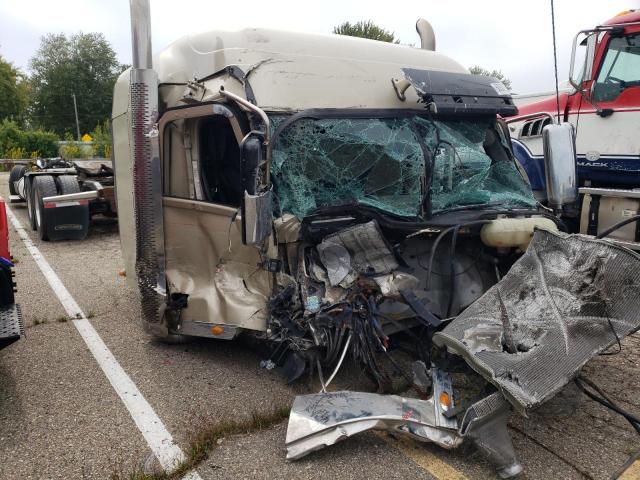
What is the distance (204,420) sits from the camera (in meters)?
3.33

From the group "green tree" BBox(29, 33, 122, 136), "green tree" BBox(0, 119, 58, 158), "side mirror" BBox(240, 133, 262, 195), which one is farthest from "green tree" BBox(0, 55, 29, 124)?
"side mirror" BBox(240, 133, 262, 195)

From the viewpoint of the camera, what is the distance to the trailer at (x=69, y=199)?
29.9ft

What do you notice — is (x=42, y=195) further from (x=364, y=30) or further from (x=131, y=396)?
(x=364, y=30)

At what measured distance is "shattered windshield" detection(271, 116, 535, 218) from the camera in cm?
366

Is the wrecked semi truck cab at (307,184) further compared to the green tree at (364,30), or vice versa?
the green tree at (364,30)

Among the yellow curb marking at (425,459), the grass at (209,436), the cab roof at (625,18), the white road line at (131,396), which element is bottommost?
the white road line at (131,396)

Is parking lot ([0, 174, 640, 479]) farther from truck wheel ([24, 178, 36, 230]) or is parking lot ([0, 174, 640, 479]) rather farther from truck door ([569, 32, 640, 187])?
truck wheel ([24, 178, 36, 230])

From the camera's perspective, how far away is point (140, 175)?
4117 mm

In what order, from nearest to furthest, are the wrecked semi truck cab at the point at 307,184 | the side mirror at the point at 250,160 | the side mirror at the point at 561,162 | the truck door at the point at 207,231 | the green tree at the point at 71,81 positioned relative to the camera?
the side mirror at the point at 250,160 → the wrecked semi truck cab at the point at 307,184 → the truck door at the point at 207,231 → the side mirror at the point at 561,162 → the green tree at the point at 71,81

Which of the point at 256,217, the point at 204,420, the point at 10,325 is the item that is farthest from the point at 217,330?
the point at 10,325

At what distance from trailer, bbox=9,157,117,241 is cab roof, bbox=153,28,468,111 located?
18.7ft

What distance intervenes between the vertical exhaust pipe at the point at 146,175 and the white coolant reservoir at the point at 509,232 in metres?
2.59

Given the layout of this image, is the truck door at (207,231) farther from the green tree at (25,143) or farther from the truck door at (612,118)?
the green tree at (25,143)

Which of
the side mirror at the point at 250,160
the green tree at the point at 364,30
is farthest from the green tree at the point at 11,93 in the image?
the side mirror at the point at 250,160
